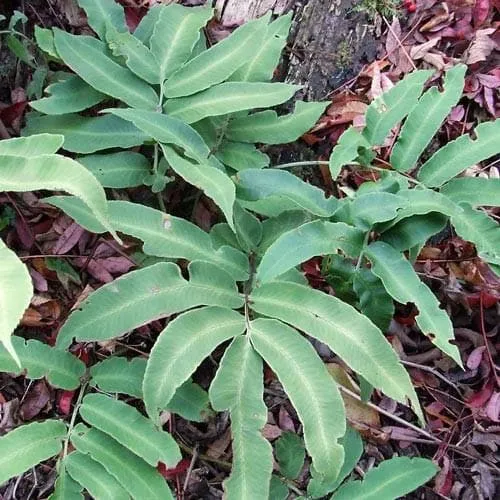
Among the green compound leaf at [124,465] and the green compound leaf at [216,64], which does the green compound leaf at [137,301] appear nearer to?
the green compound leaf at [124,465]

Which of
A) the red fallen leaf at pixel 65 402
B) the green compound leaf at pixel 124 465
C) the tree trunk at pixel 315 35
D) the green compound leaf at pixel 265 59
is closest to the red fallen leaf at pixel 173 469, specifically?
the red fallen leaf at pixel 65 402

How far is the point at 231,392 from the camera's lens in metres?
1.36

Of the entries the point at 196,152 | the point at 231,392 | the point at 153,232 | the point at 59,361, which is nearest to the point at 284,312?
the point at 231,392

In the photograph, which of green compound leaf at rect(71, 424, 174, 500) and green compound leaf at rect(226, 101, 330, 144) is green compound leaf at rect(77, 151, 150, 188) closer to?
green compound leaf at rect(226, 101, 330, 144)

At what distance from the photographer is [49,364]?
61.3 inches

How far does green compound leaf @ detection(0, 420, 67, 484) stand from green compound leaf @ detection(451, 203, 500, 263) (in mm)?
1016

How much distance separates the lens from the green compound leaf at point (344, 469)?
5.24ft

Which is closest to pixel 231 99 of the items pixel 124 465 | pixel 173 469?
pixel 124 465

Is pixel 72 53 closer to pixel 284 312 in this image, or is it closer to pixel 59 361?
pixel 59 361

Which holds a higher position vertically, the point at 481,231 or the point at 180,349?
the point at 481,231

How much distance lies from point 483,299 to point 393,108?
0.71 m

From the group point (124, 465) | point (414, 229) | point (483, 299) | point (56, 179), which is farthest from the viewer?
point (483, 299)

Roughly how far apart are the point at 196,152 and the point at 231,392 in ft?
1.91

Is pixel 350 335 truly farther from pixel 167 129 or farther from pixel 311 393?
pixel 167 129
